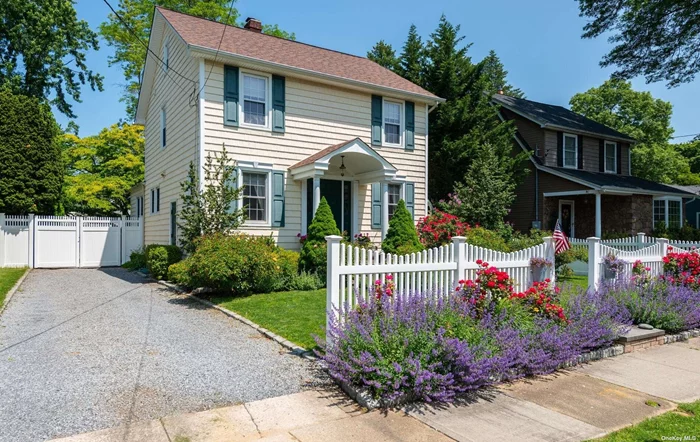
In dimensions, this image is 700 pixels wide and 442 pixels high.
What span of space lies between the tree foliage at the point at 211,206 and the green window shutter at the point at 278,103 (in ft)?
6.23

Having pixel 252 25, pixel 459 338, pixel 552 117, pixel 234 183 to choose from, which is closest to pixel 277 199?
pixel 234 183

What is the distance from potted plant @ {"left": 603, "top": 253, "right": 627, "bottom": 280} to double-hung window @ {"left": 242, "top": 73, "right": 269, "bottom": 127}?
29.4ft

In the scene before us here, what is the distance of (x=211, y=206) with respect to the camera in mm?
10953

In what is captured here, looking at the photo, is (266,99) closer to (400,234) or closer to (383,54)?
(400,234)

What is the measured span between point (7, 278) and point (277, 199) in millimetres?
7449

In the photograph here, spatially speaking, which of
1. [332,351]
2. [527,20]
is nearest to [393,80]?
[527,20]

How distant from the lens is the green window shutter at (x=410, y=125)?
15.1 metres

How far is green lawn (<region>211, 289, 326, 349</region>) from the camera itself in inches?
258

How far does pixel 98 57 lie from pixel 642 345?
3063 cm

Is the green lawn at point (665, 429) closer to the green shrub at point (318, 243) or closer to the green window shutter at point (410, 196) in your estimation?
the green shrub at point (318, 243)

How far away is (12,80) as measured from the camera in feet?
73.3

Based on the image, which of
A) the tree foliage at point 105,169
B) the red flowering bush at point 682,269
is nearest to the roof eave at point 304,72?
the red flowering bush at point 682,269

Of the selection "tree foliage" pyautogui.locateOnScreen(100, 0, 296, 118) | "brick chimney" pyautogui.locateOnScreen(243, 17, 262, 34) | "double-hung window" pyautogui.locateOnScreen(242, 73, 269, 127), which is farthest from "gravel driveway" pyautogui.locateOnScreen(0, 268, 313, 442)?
"tree foliage" pyautogui.locateOnScreen(100, 0, 296, 118)

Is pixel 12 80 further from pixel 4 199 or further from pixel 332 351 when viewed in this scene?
pixel 332 351
